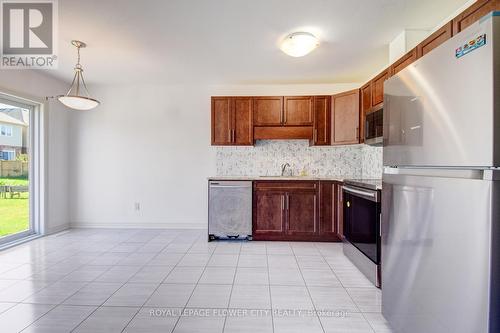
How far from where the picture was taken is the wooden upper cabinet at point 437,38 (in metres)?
1.71

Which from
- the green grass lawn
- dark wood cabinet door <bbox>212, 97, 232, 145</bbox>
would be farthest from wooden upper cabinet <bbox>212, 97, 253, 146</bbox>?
the green grass lawn

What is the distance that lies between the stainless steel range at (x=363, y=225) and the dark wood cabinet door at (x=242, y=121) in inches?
62.1

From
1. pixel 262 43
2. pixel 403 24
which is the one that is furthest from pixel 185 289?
pixel 403 24

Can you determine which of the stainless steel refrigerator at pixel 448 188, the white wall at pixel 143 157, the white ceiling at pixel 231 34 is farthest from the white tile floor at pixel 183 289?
the white ceiling at pixel 231 34

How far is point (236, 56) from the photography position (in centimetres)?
313

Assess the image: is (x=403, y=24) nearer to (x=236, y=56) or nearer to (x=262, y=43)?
(x=262, y=43)

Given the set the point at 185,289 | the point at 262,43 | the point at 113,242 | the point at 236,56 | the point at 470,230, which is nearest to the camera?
the point at 470,230

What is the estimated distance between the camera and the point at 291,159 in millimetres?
4203

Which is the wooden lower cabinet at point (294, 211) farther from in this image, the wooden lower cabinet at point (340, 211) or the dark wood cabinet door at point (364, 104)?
the dark wood cabinet door at point (364, 104)

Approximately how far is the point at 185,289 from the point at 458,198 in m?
2.07

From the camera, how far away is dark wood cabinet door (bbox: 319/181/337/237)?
3.50 metres

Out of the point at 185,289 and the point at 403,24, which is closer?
the point at 185,289

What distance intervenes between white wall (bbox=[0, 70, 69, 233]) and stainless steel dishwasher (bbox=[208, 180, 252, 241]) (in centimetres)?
249

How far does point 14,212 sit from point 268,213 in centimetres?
353
